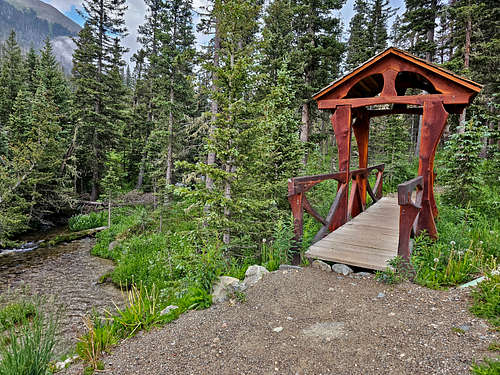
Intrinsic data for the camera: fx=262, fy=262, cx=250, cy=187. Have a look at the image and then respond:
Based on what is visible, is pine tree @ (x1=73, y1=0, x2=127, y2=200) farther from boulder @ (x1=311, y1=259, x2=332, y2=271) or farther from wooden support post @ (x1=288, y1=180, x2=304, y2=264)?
boulder @ (x1=311, y1=259, x2=332, y2=271)

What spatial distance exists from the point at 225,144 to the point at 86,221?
558 inches

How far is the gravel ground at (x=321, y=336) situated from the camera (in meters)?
2.24

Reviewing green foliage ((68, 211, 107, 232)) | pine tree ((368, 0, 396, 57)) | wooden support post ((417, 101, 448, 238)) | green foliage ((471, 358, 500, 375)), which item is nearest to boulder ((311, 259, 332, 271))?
green foliage ((471, 358, 500, 375))

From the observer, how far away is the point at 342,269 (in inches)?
157

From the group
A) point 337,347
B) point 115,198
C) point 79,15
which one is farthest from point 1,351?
point 79,15

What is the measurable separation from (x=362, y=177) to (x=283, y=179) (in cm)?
227

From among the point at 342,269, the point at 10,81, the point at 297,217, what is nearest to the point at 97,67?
the point at 10,81

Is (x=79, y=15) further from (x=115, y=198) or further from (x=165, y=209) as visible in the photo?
(x=165, y=209)

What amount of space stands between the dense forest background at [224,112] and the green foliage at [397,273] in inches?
107

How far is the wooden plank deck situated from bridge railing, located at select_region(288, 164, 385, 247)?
0.21 meters

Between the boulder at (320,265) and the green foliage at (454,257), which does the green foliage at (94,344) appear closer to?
the boulder at (320,265)

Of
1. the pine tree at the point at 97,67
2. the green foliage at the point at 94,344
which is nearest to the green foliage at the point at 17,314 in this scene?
the green foliage at the point at 94,344

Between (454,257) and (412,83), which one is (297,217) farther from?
(412,83)

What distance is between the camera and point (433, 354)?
2.23 metres
